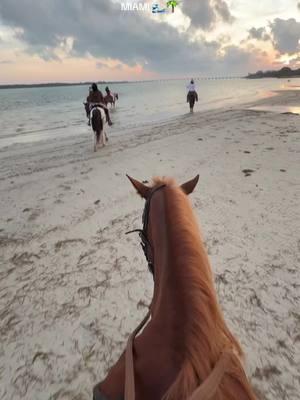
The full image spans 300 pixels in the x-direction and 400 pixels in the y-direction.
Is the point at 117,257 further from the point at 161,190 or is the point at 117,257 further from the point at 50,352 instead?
the point at 161,190

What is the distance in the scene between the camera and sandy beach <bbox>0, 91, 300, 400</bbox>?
2.48 meters

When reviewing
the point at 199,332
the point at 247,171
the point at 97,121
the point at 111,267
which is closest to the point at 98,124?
the point at 97,121

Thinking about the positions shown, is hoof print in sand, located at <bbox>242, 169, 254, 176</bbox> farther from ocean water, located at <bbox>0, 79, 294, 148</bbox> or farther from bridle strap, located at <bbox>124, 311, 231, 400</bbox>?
ocean water, located at <bbox>0, 79, 294, 148</bbox>

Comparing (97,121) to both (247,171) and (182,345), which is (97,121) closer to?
(247,171)

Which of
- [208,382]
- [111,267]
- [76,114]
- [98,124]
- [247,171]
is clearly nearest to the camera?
[208,382]

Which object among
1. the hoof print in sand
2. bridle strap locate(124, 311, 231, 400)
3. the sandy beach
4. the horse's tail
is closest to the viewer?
bridle strap locate(124, 311, 231, 400)

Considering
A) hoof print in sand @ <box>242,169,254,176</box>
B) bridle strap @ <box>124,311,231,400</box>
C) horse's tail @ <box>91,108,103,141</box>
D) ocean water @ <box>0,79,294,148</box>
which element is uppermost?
bridle strap @ <box>124,311,231,400</box>

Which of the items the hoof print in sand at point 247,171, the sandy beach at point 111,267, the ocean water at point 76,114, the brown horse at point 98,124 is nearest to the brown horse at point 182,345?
the sandy beach at point 111,267

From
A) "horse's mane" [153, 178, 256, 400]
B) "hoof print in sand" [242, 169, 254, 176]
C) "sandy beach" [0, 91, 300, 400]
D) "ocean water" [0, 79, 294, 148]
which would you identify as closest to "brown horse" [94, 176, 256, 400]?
"horse's mane" [153, 178, 256, 400]

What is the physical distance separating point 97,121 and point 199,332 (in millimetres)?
10445

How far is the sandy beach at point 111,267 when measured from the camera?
2.48 metres

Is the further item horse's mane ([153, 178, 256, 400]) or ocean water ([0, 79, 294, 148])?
ocean water ([0, 79, 294, 148])

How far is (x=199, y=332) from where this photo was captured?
1.08 metres

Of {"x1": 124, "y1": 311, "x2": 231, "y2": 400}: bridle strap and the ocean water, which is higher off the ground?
{"x1": 124, "y1": 311, "x2": 231, "y2": 400}: bridle strap
